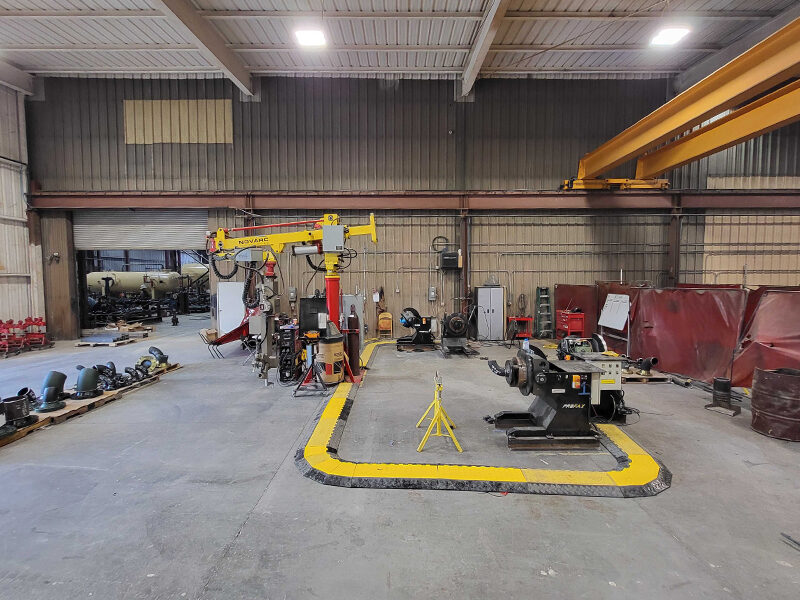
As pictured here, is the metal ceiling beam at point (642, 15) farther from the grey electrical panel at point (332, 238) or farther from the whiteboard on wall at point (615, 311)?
the grey electrical panel at point (332, 238)

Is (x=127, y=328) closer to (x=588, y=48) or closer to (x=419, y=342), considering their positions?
(x=419, y=342)

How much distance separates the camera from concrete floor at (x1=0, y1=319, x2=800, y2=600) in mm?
2281

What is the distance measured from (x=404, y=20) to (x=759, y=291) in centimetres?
974

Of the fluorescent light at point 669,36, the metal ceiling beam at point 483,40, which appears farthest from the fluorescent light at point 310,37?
the fluorescent light at point 669,36

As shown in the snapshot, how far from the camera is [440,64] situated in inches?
431

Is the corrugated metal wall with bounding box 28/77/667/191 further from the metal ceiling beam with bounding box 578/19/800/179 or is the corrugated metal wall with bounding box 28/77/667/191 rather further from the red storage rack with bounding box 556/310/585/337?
the red storage rack with bounding box 556/310/585/337

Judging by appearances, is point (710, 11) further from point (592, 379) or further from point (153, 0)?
point (153, 0)

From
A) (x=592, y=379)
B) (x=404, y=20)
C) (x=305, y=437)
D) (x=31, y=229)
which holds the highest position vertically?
(x=404, y=20)

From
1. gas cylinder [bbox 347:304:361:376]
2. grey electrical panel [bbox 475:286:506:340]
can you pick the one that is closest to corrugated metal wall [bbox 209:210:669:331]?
grey electrical panel [bbox 475:286:506:340]

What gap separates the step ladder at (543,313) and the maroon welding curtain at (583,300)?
37 cm

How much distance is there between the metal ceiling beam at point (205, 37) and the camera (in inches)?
310

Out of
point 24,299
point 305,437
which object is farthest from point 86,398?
point 24,299

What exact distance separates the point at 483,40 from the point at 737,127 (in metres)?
6.08

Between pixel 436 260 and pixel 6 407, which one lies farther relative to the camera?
pixel 436 260
